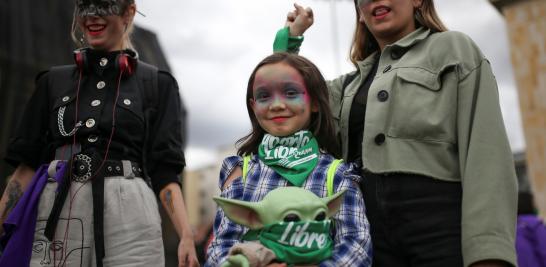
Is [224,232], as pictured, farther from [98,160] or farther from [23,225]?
[23,225]

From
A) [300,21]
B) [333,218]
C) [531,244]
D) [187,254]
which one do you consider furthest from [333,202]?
[531,244]

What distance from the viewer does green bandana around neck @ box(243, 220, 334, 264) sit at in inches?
66.8

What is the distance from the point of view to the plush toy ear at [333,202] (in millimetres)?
1798

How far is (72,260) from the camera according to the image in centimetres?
238

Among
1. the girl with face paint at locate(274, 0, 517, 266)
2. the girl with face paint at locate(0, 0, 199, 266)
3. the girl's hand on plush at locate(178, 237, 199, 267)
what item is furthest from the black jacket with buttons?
the girl with face paint at locate(274, 0, 517, 266)

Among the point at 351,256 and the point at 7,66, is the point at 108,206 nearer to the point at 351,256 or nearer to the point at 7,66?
the point at 351,256

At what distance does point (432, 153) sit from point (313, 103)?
49cm

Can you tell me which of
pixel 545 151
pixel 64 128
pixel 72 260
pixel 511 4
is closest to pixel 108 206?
pixel 72 260

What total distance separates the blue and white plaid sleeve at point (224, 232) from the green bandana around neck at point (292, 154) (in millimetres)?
145

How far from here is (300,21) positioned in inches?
99.9

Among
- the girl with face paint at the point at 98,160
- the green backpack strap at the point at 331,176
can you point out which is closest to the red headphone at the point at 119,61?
the girl with face paint at the point at 98,160

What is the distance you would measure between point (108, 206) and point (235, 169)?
684 millimetres

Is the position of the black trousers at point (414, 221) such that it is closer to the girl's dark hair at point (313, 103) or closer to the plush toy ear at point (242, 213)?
the girl's dark hair at point (313, 103)

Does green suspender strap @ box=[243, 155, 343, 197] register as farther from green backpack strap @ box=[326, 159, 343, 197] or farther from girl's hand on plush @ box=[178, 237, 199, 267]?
girl's hand on plush @ box=[178, 237, 199, 267]
